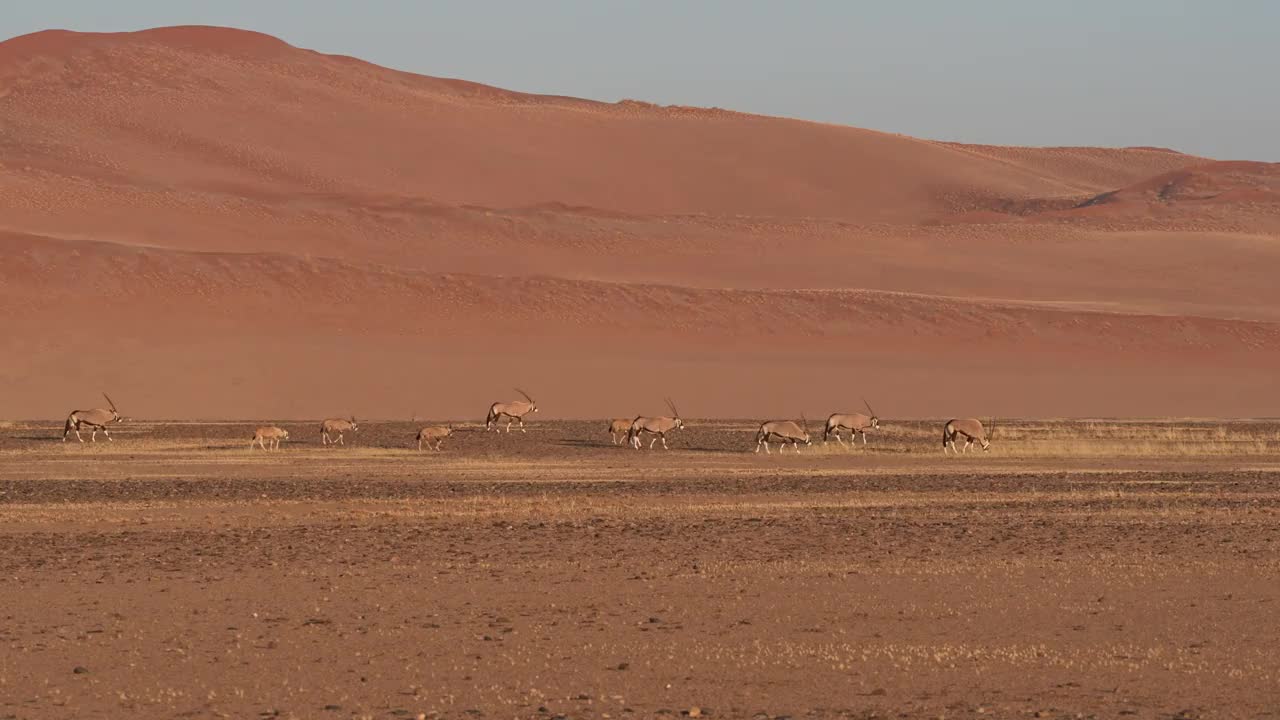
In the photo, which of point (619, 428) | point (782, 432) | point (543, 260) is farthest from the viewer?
point (543, 260)

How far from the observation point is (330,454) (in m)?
34.0

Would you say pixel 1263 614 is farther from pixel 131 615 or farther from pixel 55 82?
pixel 55 82

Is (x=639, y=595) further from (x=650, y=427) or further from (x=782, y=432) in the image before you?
(x=650, y=427)

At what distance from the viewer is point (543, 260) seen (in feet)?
242

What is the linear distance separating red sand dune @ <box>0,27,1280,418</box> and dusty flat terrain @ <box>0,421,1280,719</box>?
26817 millimetres

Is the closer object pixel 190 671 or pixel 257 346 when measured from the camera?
pixel 190 671

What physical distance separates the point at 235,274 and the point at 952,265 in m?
29.3

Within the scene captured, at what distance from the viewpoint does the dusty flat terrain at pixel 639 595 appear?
36.9 feet

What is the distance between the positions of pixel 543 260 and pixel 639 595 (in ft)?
194

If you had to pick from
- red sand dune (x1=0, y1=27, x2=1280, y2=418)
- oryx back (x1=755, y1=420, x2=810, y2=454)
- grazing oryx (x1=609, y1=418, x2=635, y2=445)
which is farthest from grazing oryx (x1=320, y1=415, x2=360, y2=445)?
red sand dune (x1=0, y1=27, x2=1280, y2=418)

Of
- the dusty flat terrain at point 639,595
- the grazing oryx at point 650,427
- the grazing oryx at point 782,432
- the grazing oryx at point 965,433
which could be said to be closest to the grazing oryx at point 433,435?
the grazing oryx at point 650,427

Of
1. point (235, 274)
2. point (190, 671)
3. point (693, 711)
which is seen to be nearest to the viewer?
point (693, 711)

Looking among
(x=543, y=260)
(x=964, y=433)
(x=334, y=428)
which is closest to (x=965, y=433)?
(x=964, y=433)

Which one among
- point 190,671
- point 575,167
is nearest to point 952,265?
point 575,167
